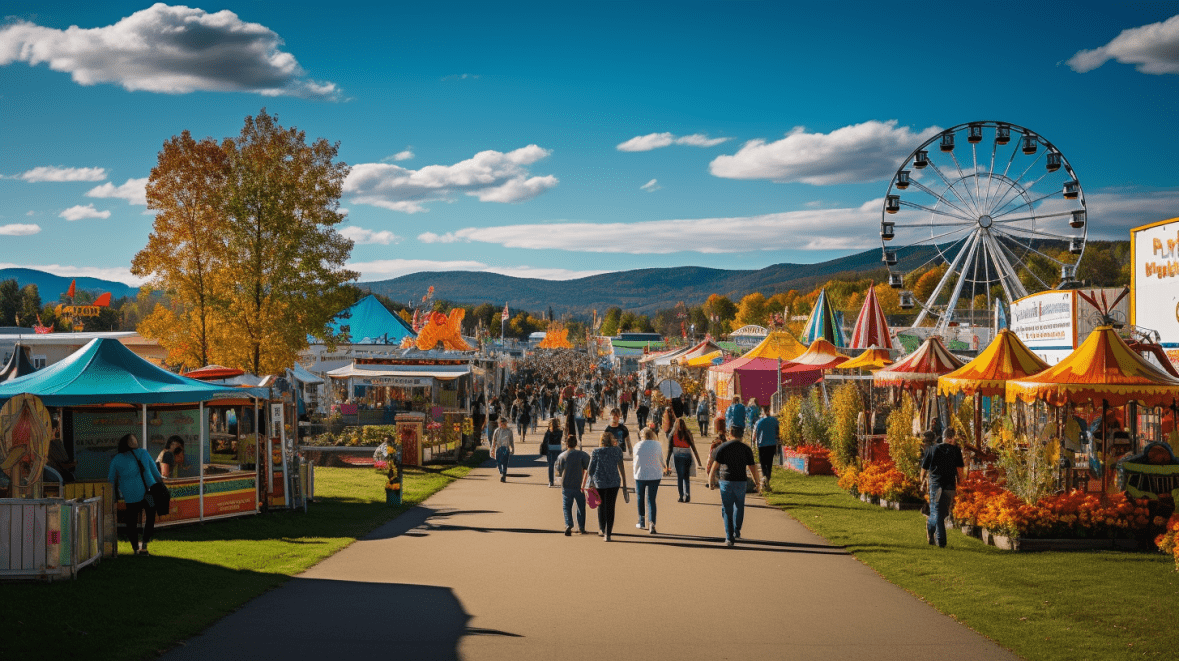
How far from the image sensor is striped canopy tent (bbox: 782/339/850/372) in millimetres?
25641

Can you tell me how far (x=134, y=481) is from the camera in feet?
36.3

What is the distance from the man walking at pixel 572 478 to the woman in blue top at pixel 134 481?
503cm

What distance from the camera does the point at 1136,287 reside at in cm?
2095

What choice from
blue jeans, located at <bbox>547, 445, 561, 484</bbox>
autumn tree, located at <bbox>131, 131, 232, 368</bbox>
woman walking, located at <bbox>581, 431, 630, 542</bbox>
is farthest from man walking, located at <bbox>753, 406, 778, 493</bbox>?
autumn tree, located at <bbox>131, 131, 232, 368</bbox>

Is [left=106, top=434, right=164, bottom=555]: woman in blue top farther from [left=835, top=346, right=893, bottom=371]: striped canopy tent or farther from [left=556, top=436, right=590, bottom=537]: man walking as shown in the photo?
[left=835, top=346, right=893, bottom=371]: striped canopy tent

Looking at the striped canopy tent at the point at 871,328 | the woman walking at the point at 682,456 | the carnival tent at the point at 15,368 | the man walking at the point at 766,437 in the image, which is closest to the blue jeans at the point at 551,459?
the woman walking at the point at 682,456

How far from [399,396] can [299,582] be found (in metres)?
20.8

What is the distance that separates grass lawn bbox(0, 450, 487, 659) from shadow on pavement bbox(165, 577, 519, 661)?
22 centimetres

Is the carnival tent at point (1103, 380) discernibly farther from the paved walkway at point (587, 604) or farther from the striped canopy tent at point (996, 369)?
the paved walkway at point (587, 604)

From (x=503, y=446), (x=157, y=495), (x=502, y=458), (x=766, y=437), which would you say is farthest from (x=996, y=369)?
(x=157, y=495)

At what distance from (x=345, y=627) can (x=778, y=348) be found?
74.8 ft

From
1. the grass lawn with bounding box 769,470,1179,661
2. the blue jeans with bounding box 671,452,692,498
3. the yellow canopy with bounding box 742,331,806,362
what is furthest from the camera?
the yellow canopy with bounding box 742,331,806,362

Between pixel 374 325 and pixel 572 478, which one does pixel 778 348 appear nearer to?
pixel 572 478

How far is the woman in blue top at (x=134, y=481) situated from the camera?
10906 millimetres
